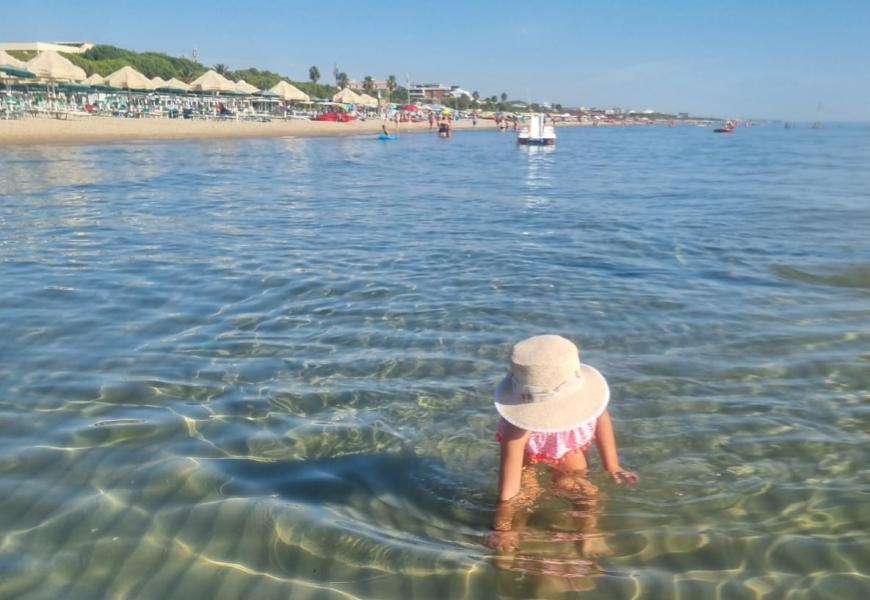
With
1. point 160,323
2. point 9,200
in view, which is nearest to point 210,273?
point 160,323

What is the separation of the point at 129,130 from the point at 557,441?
46475mm

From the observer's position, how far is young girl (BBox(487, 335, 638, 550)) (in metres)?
2.95

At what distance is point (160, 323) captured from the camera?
251 inches

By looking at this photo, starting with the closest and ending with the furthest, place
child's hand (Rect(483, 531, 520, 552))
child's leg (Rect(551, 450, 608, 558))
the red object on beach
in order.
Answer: child's hand (Rect(483, 531, 520, 552)) → child's leg (Rect(551, 450, 608, 558)) → the red object on beach

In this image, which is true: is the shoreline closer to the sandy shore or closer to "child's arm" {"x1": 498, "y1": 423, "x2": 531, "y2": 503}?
the sandy shore

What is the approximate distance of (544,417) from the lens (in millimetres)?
2955

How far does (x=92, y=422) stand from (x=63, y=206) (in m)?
10.9

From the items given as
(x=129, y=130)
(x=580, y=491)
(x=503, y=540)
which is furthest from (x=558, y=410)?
(x=129, y=130)

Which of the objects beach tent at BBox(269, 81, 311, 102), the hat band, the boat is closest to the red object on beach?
beach tent at BBox(269, 81, 311, 102)

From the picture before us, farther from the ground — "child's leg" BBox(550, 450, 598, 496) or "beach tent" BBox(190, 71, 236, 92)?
"beach tent" BBox(190, 71, 236, 92)

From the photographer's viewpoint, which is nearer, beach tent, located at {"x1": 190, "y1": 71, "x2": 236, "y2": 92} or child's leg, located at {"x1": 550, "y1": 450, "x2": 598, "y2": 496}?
child's leg, located at {"x1": 550, "y1": 450, "x2": 598, "y2": 496}

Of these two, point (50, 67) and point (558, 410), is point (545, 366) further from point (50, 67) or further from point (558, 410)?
point (50, 67)

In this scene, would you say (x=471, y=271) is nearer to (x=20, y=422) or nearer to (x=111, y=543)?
(x=20, y=422)

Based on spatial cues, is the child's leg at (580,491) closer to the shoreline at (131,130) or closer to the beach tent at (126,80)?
the shoreline at (131,130)
